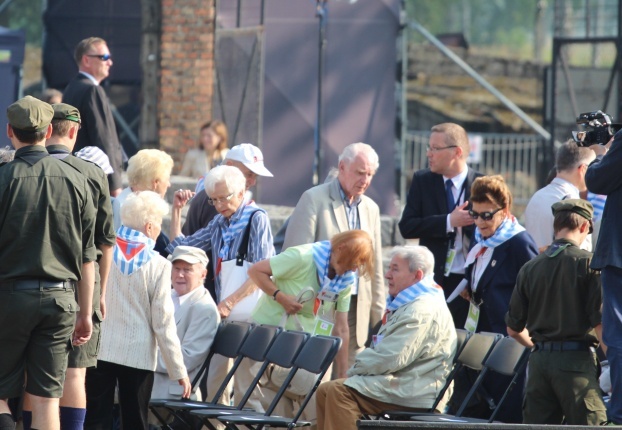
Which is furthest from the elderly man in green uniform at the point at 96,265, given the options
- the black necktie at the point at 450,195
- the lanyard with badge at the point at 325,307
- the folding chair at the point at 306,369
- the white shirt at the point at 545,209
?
the white shirt at the point at 545,209

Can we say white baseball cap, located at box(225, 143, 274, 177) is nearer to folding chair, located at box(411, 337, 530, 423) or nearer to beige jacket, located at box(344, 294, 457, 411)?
beige jacket, located at box(344, 294, 457, 411)

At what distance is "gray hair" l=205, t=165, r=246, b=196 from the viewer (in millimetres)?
7523

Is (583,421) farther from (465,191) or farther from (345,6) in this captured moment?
(345,6)

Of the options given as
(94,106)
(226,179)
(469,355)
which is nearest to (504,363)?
(469,355)

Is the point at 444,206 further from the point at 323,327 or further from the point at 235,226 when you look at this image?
the point at 235,226

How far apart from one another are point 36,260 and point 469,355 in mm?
2872

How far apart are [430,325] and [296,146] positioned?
269 inches

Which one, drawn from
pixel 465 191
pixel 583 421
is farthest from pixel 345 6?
pixel 583 421

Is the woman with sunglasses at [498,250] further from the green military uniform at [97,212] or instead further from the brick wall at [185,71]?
the brick wall at [185,71]

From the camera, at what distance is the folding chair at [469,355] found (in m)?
7.02

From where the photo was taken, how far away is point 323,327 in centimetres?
733

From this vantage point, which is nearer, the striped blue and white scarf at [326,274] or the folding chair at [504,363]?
the folding chair at [504,363]

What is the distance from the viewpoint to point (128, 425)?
6.75 m

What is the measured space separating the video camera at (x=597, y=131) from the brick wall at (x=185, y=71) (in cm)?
710
